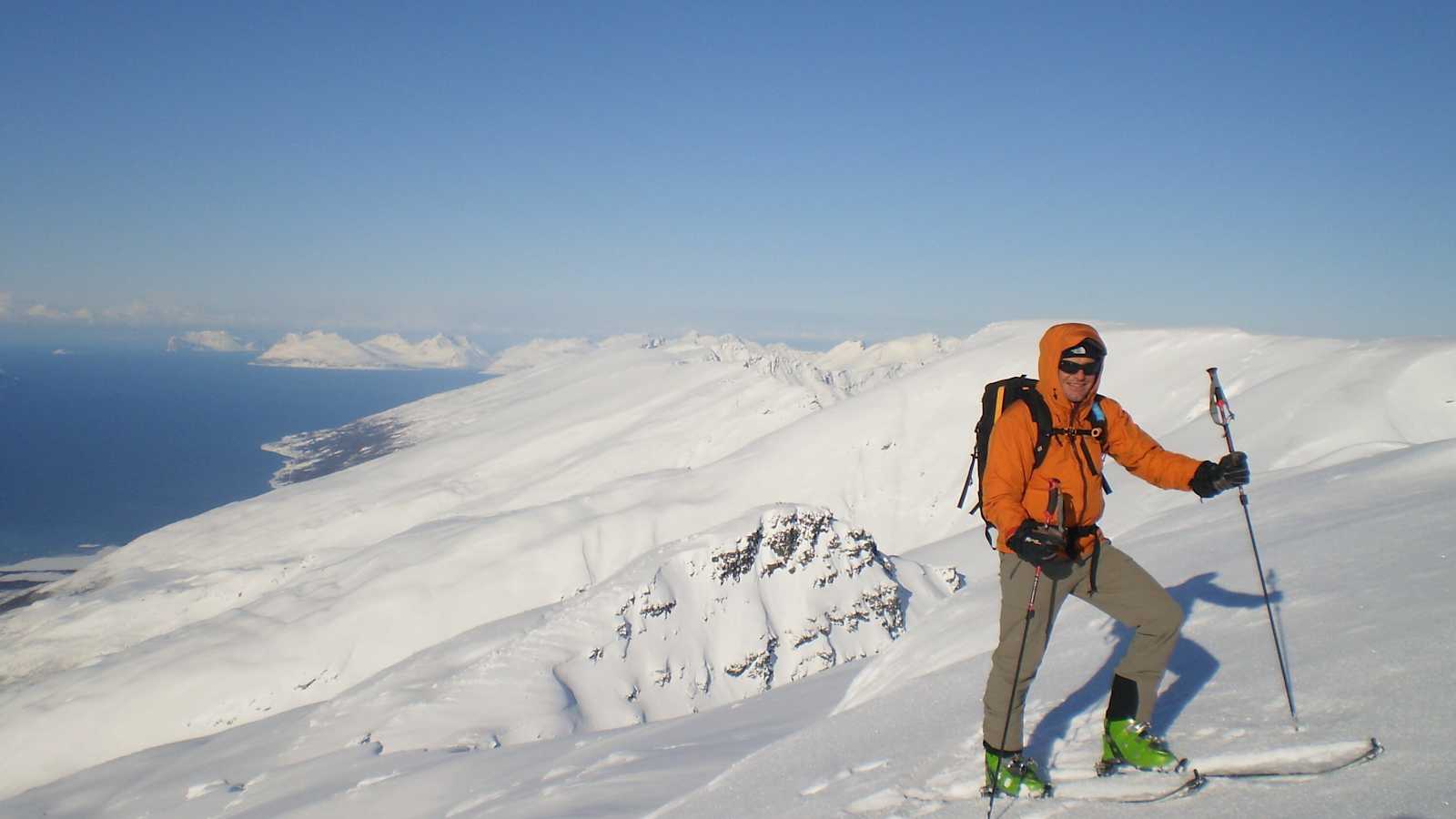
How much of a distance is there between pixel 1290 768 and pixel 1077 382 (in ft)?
8.01

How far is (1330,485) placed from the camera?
10695 millimetres

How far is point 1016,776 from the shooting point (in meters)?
4.79

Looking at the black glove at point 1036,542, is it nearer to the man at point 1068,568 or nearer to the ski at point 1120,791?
the man at point 1068,568

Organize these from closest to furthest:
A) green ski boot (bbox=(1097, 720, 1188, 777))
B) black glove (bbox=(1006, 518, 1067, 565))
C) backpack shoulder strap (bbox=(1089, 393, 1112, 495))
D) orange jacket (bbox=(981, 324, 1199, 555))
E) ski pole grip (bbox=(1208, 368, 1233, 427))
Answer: black glove (bbox=(1006, 518, 1067, 565)) → green ski boot (bbox=(1097, 720, 1188, 777)) → orange jacket (bbox=(981, 324, 1199, 555)) → backpack shoulder strap (bbox=(1089, 393, 1112, 495)) → ski pole grip (bbox=(1208, 368, 1233, 427))

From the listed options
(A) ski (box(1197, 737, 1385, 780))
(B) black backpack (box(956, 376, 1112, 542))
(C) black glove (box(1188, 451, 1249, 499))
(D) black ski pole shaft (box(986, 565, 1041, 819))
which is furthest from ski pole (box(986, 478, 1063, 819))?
(A) ski (box(1197, 737, 1385, 780))

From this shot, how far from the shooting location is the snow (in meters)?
5.45

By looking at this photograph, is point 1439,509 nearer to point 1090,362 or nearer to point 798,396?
point 1090,362

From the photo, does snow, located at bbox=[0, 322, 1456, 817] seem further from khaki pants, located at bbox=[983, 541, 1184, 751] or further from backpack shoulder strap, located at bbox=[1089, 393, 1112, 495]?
backpack shoulder strap, located at bbox=[1089, 393, 1112, 495]

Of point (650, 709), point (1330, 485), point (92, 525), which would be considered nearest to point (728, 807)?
point (1330, 485)

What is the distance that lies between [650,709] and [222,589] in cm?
11603

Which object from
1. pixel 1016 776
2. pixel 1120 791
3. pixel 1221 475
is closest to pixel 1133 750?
pixel 1120 791

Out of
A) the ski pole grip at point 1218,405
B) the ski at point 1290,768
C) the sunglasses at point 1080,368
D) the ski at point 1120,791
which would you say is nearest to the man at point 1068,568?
the sunglasses at point 1080,368

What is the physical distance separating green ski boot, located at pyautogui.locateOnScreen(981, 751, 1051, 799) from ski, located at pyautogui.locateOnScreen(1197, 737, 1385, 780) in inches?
36.3

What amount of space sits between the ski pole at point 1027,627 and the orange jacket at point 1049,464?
118mm
